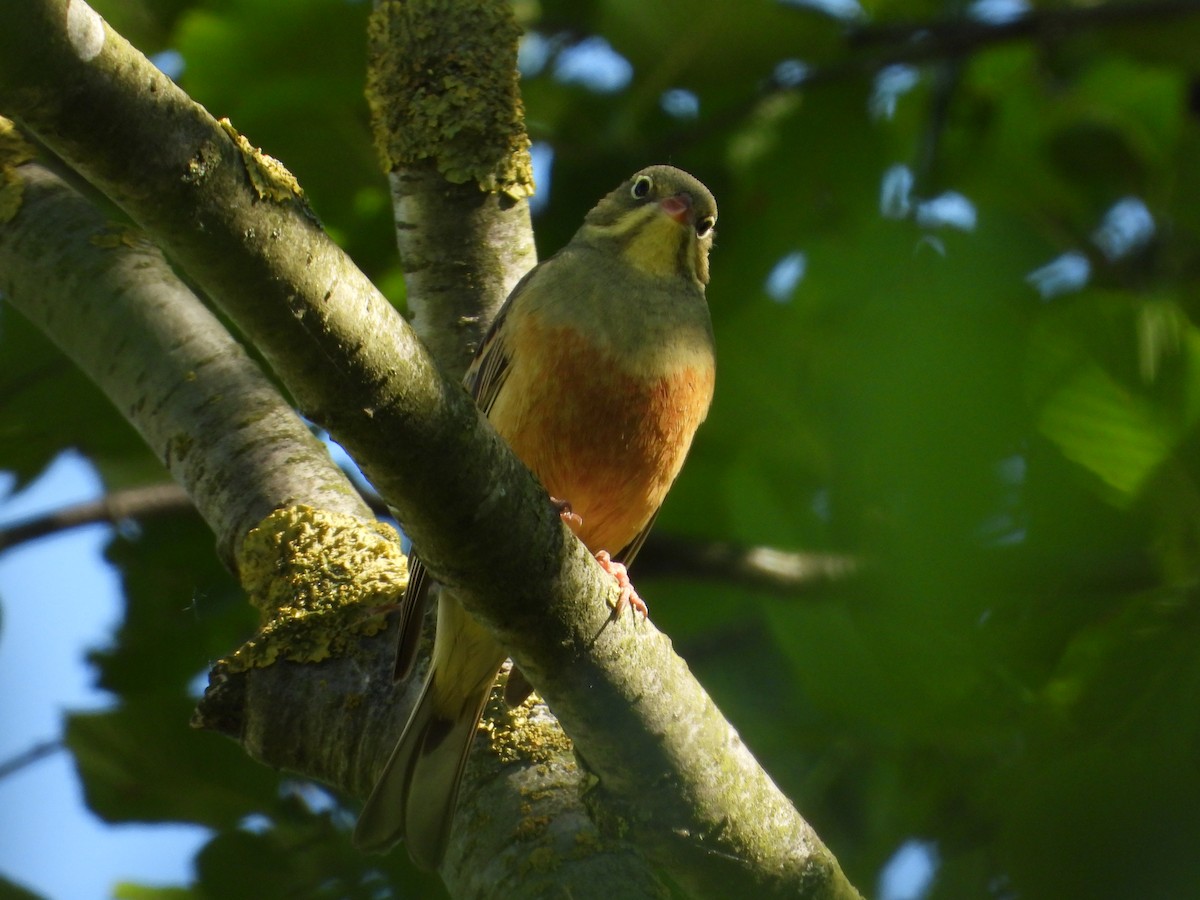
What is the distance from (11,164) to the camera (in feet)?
15.2

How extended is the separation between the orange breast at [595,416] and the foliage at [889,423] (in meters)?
0.27

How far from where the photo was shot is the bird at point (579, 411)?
12.5 ft

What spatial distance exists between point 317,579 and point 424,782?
2.44ft

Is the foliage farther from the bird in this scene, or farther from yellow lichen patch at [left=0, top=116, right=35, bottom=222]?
yellow lichen patch at [left=0, top=116, right=35, bottom=222]

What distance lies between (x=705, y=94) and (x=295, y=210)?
252 cm

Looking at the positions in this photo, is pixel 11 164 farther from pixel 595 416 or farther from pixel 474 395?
pixel 595 416

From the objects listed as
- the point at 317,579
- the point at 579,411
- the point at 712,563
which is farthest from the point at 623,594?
the point at 712,563

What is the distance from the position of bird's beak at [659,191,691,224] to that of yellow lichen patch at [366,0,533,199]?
48 cm

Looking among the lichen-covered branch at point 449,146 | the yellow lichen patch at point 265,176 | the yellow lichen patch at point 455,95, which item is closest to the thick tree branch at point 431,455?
the yellow lichen patch at point 265,176

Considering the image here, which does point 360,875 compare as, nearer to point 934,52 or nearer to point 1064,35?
point 934,52

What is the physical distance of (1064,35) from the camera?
4609 millimetres

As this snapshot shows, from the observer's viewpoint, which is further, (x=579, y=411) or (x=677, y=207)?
(x=677, y=207)

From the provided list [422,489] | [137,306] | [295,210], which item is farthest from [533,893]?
[137,306]

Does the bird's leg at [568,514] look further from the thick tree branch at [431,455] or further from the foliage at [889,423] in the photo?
the thick tree branch at [431,455]
